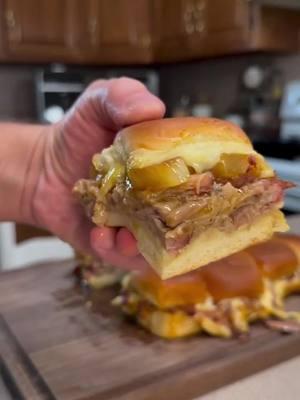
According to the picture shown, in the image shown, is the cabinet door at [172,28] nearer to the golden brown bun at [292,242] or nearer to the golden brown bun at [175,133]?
the golden brown bun at [292,242]

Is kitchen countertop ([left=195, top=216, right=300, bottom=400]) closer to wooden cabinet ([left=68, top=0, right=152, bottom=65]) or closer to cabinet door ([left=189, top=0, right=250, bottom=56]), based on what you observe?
cabinet door ([left=189, top=0, right=250, bottom=56])

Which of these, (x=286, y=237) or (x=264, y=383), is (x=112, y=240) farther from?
(x=286, y=237)

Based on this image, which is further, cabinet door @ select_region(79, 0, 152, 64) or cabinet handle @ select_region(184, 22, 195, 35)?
cabinet door @ select_region(79, 0, 152, 64)

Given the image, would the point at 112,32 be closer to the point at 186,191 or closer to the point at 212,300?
the point at 212,300

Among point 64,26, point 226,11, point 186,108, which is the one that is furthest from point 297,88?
point 64,26

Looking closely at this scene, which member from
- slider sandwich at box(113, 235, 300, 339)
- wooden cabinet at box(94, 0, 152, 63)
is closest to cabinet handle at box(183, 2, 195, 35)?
wooden cabinet at box(94, 0, 152, 63)

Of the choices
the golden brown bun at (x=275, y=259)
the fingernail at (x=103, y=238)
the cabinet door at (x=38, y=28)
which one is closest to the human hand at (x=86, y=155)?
the fingernail at (x=103, y=238)

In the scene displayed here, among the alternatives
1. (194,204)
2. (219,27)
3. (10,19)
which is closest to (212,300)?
(194,204)
